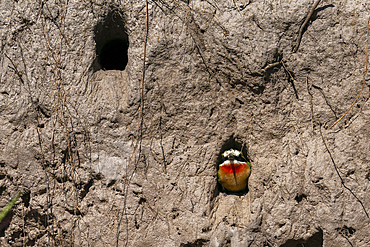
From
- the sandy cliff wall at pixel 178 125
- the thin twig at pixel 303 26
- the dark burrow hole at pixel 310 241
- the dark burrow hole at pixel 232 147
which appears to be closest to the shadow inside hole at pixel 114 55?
the sandy cliff wall at pixel 178 125

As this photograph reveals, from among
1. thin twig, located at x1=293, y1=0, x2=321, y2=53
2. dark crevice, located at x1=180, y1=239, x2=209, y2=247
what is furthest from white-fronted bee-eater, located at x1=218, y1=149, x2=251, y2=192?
thin twig, located at x1=293, y1=0, x2=321, y2=53

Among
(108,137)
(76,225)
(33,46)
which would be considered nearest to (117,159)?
(108,137)

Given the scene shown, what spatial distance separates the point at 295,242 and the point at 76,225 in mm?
1317

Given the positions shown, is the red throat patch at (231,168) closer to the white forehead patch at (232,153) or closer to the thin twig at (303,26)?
the white forehead patch at (232,153)

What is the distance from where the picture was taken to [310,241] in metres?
2.26

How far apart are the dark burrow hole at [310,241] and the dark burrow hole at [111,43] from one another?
1570 millimetres

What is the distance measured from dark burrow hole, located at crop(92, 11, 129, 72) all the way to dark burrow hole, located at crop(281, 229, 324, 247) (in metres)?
1.57

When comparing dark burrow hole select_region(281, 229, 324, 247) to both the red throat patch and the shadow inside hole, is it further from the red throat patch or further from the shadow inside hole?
the shadow inside hole

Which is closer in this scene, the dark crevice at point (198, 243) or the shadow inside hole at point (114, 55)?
the dark crevice at point (198, 243)

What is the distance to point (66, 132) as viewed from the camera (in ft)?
7.55

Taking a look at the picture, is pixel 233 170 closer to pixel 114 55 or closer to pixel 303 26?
pixel 303 26

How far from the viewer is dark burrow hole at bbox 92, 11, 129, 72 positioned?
2.31 metres

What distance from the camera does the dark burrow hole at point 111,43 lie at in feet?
7.57

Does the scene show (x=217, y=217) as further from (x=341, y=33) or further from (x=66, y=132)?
(x=341, y=33)
